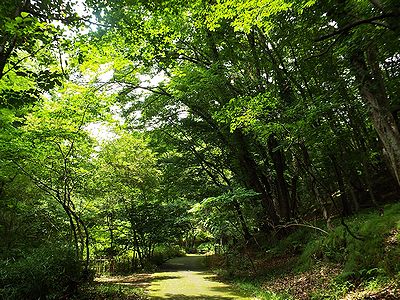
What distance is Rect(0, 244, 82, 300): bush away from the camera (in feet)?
21.8

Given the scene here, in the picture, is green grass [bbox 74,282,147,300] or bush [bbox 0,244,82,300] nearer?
bush [bbox 0,244,82,300]

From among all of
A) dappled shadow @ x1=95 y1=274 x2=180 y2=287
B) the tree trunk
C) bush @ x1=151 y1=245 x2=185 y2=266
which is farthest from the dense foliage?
dappled shadow @ x1=95 y1=274 x2=180 y2=287

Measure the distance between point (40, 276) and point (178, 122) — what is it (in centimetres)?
902

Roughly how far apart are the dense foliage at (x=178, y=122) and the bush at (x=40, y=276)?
4 centimetres

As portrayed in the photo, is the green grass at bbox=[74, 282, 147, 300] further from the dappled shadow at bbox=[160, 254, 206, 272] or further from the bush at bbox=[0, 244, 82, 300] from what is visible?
the dappled shadow at bbox=[160, 254, 206, 272]

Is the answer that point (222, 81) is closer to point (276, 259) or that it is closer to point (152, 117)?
point (152, 117)

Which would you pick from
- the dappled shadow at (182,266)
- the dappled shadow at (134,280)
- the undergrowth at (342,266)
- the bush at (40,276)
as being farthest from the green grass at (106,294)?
the dappled shadow at (182,266)

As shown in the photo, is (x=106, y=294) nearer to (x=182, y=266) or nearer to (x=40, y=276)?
(x=40, y=276)

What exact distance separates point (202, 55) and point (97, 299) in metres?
9.70

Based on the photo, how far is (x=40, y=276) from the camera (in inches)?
275

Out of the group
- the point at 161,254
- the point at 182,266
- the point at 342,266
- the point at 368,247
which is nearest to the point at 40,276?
the point at 342,266

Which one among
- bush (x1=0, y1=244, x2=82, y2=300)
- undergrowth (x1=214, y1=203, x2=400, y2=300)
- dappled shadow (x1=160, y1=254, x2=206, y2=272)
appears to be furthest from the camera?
dappled shadow (x1=160, y1=254, x2=206, y2=272)

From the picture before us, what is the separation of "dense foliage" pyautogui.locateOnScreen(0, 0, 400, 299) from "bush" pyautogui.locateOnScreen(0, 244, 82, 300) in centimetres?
4

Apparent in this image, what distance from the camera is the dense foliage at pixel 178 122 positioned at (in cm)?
557
